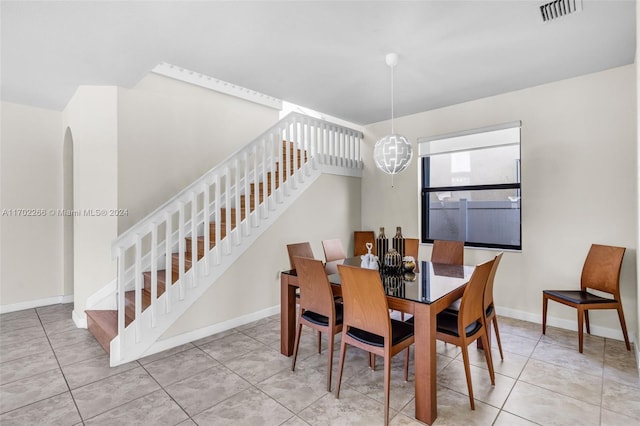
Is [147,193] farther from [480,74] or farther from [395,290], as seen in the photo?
[480,74]

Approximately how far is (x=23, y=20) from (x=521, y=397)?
464cm

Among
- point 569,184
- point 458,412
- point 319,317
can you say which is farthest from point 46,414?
point 569,184

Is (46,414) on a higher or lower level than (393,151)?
lower

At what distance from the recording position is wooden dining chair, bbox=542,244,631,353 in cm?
290

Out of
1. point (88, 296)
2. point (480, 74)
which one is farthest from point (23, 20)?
point (480, 74)

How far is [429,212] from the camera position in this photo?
482 cm

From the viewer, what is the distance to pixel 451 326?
226cm

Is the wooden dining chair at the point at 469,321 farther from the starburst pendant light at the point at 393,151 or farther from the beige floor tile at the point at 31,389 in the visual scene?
the beige floor tile at the point at 31,389

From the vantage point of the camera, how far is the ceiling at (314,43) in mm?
2314

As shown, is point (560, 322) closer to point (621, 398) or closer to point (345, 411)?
point (621, 398)

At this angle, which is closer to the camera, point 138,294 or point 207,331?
point 138,294

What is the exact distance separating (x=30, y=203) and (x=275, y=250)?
11.1 ft

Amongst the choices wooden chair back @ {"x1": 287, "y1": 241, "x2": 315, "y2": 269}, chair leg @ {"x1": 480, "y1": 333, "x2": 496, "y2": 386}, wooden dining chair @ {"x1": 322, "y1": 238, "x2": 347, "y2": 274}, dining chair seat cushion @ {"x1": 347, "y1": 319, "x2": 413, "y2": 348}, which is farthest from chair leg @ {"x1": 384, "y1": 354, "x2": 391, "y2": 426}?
wooden dining chair @ {"x1": 322, "y1": 238, "x2": 347, "y2": 274}

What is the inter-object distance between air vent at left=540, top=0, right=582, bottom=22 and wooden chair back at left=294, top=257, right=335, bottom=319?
97.8 inches
